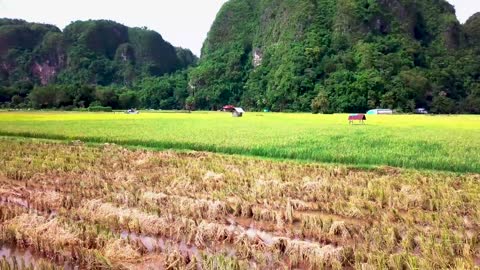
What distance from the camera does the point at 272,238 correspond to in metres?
5.04

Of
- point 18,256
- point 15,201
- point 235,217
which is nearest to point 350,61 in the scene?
point 235,217

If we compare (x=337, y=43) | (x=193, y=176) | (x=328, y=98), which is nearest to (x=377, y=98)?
(x=328, y=98)

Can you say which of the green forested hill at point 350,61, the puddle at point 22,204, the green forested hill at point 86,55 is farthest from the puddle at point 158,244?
the green forested hill at point 86,55

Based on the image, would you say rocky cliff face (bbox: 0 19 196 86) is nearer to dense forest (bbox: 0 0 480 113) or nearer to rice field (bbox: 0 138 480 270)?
dense forest (bbox: 0 0 480 113)

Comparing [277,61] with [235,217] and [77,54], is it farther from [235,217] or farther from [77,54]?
[235,217]

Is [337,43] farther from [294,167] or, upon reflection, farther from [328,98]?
[294,167]

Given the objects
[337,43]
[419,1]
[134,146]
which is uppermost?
[419,1]

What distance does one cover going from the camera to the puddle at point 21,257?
165 inches

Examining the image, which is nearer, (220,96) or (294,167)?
(294,167)

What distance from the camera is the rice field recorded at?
14.3ft

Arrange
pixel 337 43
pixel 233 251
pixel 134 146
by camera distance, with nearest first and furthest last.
Answer: 1. pixel 233 251
2. pixel 134 146
3. pixel 337 43

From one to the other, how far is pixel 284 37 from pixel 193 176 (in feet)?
274

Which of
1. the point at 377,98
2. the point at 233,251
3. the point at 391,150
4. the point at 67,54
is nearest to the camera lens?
the point at 233,251

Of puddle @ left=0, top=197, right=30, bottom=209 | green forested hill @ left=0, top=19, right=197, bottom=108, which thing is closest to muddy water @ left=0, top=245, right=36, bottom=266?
puddle @ left=0, top=197, right=30, bottom=209
